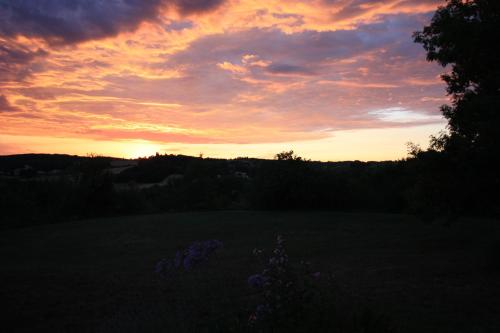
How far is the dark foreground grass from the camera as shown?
8.06m

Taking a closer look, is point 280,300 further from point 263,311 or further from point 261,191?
point 261,191

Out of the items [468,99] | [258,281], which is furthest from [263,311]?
[468,99]

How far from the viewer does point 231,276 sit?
485 inches

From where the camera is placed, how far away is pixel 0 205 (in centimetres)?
3419

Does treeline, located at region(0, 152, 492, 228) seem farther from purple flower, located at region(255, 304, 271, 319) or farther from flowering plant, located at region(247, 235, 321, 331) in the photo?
purple flower, located at region(255, 304, 271, 319)

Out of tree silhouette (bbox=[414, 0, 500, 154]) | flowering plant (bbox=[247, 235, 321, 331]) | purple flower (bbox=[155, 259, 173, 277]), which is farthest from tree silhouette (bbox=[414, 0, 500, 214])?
purple flower (bbox=[155, 259, 173, 277])

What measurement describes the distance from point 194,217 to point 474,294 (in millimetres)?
23559

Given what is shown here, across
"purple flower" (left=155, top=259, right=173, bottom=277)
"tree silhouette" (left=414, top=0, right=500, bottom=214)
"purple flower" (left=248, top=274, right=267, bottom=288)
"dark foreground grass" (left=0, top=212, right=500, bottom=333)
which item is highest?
"tree silhouette" (left=414, top=0, right=500, bottom=214)

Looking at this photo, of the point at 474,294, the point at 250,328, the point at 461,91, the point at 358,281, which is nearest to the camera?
the point at 250,328

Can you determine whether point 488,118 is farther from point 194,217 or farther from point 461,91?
point 194,217

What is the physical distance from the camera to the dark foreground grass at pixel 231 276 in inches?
317

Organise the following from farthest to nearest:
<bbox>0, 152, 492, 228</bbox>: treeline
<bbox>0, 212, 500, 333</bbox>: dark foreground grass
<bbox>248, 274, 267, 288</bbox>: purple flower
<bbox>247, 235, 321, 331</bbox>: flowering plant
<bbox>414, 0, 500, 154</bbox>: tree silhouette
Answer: <bbox>0, 152, 492, 228</bbox>: treeline, <bbox>414, 0, 500, 154</bbox>: tree silhouette, <bbox>0, 212, 500, 333</bbox>: dark foreground grass, <bbox>248, 274, 267, 288</bbox>: purple flower, <bbox>247, 235, 321, 331</bbox>: flowering plant

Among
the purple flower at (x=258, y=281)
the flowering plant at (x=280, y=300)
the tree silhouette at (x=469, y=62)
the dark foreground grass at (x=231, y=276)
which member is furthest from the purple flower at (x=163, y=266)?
the tree silhouette at (x=469, y=62)

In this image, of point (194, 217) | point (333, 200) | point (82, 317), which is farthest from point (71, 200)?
point (82, 317)
